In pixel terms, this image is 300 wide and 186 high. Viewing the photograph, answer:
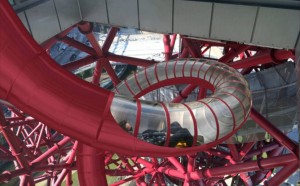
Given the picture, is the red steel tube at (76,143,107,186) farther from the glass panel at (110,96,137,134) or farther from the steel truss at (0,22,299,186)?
the glass panel at (110,96,137,134)

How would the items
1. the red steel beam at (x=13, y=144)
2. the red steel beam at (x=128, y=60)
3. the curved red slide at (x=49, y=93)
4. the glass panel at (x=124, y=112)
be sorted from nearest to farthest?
the curved red slide at (x=49, y=93)
the glass panel at (x=124, y=112)
the red steel beam at (x=13, y=144)
the red steel beam at (x=128, y=60)

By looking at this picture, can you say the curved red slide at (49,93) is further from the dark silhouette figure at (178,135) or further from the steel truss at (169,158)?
the dark silhouette figure at (178,135)

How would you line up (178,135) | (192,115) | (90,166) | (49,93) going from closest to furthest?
(49,93) < (178,135) < (192,115) < (90,166)

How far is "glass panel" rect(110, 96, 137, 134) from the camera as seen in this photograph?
6.79 meters

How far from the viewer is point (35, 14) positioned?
10.5 meters

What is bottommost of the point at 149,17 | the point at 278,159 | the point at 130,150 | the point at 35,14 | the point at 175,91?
the point at 130,150

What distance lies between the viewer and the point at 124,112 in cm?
694

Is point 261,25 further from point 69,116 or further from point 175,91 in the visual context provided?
point 175,91

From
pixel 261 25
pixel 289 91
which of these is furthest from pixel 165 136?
pixel 289 91

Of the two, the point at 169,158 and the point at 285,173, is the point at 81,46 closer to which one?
the point at 169,158

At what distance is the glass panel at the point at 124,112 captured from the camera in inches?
267

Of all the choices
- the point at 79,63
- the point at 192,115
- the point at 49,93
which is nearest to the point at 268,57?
the point at 192,115

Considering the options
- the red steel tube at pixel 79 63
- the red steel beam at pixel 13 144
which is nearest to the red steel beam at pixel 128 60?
the red steel tube at pixel 79 63

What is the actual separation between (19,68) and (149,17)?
5.66 meters
